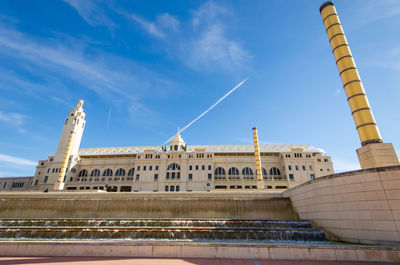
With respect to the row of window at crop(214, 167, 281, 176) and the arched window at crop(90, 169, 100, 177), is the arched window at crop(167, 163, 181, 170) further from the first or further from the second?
the arched window at crop(90, 169, 100, 177)

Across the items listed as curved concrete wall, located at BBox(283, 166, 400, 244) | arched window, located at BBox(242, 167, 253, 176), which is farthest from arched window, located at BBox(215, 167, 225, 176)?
curved concrete wall, located at BBox(283, 166, 400, 244)

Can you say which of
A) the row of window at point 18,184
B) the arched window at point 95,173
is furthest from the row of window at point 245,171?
the row of window at point 18,184

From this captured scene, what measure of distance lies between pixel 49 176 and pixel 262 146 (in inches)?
2719

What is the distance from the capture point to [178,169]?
58875 millimetres

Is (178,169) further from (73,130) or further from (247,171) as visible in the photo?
(73,130)

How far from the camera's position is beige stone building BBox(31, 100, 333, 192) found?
56.8 meters

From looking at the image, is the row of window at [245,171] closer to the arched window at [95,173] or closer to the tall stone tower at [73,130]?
the arched window at [95,173]

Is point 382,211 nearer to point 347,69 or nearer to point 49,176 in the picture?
point 347,69

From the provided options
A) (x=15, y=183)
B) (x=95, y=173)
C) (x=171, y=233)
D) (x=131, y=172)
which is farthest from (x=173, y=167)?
(x=15, y=183)

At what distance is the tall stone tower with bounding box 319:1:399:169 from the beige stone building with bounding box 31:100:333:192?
39.3 m

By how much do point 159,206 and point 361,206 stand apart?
17513mm

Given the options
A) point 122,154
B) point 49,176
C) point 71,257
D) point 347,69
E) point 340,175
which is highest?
point 122,154

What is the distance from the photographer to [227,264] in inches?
345

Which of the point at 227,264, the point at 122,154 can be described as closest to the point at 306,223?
the point at 227,264
